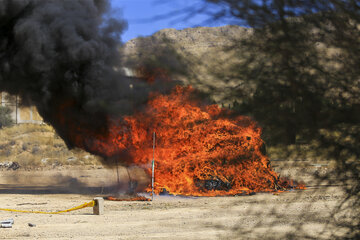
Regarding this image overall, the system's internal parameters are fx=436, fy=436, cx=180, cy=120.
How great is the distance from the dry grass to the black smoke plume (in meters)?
15.2

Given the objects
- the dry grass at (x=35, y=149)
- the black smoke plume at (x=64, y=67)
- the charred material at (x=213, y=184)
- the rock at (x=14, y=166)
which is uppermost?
the black smoke plume at (x=64, y=67)

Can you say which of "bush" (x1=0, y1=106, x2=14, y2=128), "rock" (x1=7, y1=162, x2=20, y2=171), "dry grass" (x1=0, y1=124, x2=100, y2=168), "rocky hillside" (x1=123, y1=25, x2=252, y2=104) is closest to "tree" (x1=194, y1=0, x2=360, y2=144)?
"rocky hillside" (x1=123, y1=25, x2=252, y2=104)

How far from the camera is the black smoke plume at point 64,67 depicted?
17125mm

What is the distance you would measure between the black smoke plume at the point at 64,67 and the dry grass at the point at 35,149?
15.2 metres

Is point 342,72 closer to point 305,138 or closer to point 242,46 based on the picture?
→ point 305,138

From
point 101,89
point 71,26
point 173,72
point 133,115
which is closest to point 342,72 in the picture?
point 173,72

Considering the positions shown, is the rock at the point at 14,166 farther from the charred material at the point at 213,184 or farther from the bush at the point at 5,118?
the charred material at the point at 213,184

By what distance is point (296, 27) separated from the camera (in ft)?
9.69

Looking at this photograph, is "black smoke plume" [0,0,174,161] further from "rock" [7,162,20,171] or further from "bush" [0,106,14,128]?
"bush" [0,106,14,128]

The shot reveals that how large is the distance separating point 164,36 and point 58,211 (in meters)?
11.1

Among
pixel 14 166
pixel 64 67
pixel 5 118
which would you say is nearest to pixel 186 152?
pixel 64 67

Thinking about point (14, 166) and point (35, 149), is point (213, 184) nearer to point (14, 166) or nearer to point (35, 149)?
point (14, 166)

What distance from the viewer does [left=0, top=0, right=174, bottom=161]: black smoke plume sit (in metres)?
17.1

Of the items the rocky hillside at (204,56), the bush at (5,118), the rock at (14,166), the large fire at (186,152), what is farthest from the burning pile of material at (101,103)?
the bush at (5,118)
